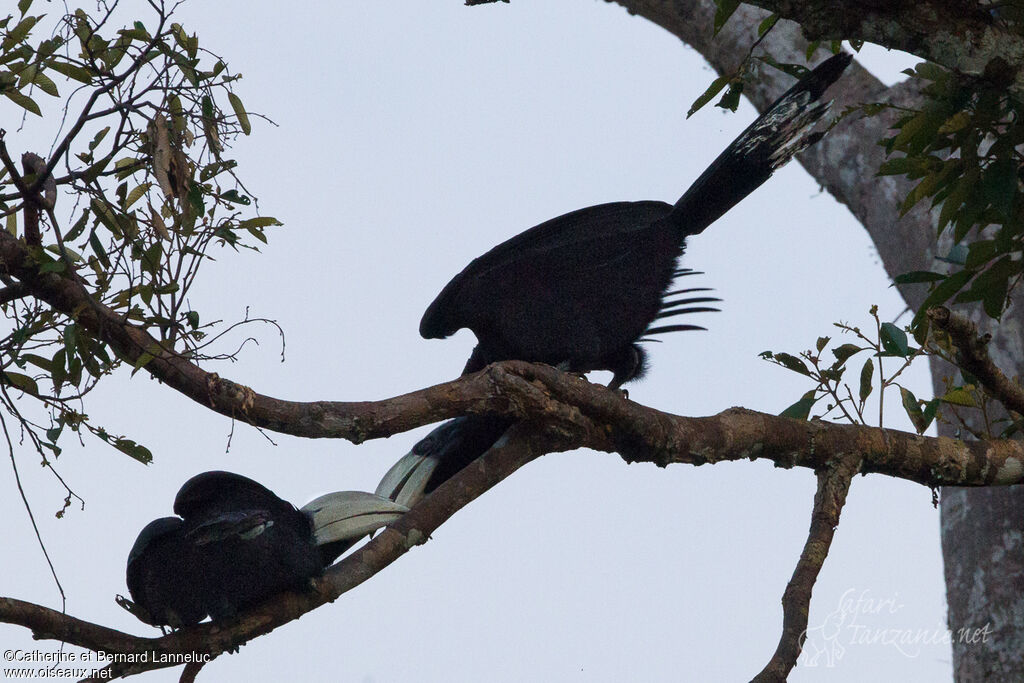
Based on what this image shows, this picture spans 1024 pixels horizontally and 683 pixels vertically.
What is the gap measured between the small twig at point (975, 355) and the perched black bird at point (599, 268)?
2.37 feet

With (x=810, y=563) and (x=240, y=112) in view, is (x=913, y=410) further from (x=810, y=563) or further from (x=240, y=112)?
(x=240, y=112)

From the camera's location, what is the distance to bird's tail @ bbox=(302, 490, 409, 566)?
2.02m

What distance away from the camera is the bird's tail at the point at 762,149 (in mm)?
2586

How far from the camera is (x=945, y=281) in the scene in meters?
2.36

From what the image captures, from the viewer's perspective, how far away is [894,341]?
2604mm

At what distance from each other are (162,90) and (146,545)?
2.77ft

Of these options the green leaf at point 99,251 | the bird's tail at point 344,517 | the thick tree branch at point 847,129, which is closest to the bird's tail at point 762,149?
the bird's tail at point 344,517

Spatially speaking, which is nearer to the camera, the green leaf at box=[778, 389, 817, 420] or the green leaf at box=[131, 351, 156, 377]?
the green leaf at box=[131, 351, 156, 377]

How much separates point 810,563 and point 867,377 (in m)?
0.73

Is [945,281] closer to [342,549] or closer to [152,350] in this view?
[342,549]

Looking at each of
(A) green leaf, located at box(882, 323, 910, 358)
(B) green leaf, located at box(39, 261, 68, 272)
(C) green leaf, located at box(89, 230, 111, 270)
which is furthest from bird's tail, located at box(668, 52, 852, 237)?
(B) green leaf, located at box(39, 261, 68, 272)

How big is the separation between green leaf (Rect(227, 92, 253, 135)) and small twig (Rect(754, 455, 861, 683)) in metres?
1.41

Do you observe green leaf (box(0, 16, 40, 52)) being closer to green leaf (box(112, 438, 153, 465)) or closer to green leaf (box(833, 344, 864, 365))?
green leaf (box(112, 438, 153, 465))

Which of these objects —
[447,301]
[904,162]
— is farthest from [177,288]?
[904,162]
